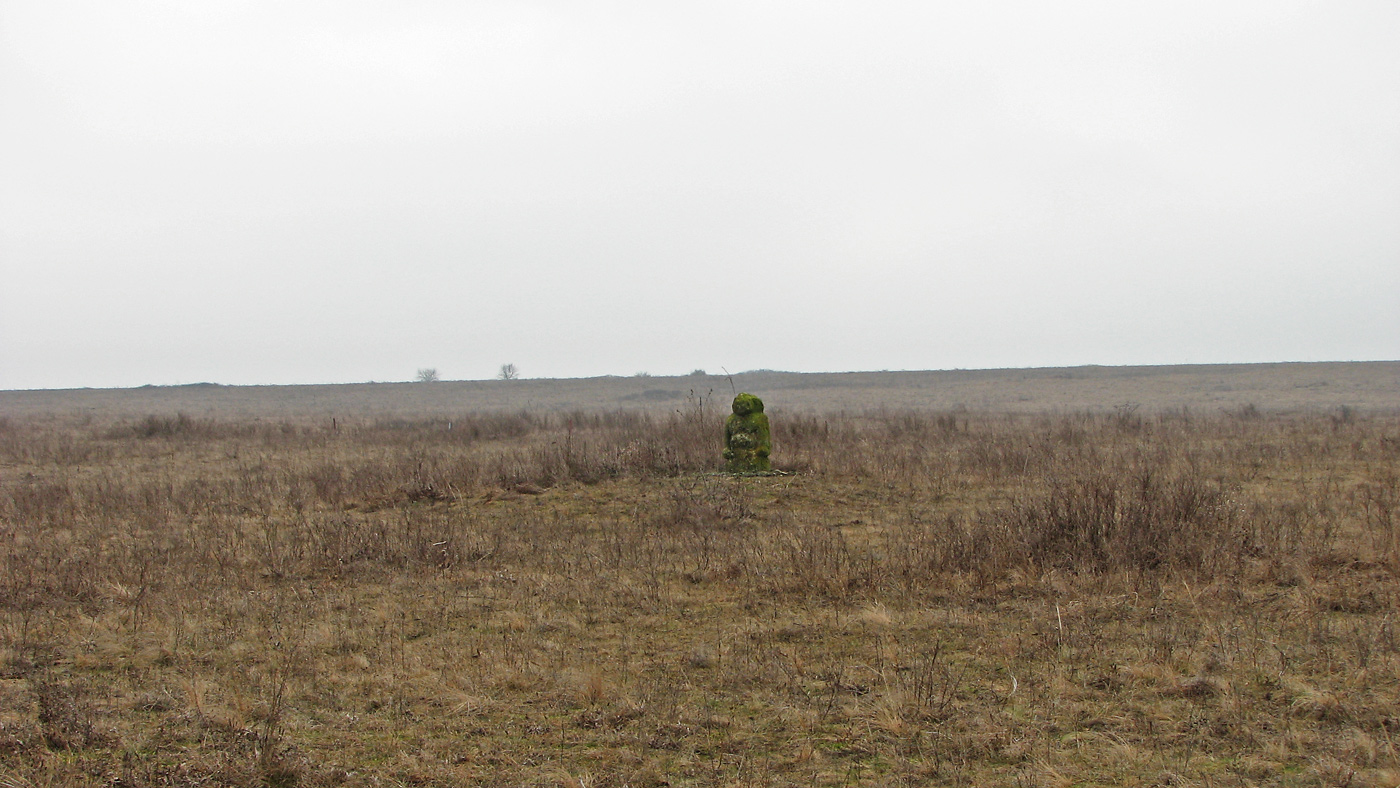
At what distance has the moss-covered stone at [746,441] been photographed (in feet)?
40.0

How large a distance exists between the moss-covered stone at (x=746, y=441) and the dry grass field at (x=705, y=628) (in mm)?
537

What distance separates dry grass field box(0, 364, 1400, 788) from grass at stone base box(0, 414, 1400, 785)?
2 centimetres

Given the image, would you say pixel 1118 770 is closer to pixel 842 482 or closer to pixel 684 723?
pixel 684 723

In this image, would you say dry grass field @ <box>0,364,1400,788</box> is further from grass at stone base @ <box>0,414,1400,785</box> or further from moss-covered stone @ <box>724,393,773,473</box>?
moss-covered stone @ <box>724,393,773,473</box>

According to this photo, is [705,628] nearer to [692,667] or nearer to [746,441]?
[692,667]

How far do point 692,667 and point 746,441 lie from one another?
7.11m

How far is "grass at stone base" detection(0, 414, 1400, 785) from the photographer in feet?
12.5

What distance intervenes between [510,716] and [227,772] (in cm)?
125

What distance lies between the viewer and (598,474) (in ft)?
40.4

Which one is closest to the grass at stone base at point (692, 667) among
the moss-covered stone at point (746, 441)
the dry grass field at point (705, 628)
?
the dry grass field at point (705, 628)

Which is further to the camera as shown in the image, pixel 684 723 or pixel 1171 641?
pixel 1171 641

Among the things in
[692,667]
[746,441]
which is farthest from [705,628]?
[746,441]

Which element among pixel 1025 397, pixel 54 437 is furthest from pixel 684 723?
pixel 1025 397

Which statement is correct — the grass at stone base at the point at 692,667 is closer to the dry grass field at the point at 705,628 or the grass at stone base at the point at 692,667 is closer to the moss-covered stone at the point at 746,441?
the dry grass field at the point at 705,628
